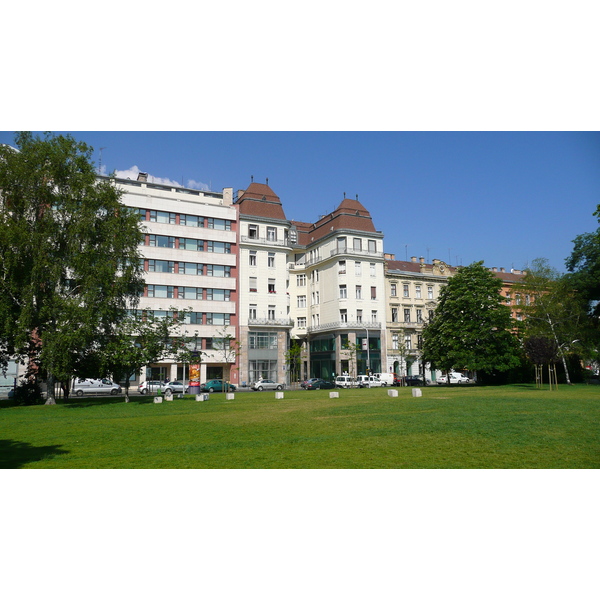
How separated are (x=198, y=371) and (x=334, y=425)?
136ft

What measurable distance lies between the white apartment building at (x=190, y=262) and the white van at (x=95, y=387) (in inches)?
208

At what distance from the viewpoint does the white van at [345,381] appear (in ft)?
182

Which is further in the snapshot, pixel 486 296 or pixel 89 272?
pixel 486 296

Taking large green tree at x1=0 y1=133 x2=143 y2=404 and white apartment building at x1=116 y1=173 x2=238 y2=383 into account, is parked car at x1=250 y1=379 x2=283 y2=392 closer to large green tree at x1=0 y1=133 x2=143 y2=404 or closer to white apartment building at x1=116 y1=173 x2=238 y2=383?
white apartment building at x1=116 y1=173 x2=238 y2=383

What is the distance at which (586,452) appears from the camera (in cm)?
1141

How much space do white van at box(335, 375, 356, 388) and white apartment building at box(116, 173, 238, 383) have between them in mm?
11916

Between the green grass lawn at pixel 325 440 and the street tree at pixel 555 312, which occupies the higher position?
the street tree at pixel 555 312

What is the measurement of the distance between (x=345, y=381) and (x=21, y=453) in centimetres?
4510

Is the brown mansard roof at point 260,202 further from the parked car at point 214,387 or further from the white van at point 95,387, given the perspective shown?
the white van at point 95,387

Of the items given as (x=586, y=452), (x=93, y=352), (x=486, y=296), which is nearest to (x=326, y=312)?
(x=486, y=296)

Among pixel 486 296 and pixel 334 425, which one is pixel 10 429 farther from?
pixel 486 296

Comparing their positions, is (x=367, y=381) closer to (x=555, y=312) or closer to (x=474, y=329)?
(x=474, y=329)

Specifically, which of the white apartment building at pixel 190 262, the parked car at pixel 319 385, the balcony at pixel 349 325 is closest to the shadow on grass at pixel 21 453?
the white apartment building at pixel 190 262

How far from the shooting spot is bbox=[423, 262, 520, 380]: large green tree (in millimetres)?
45750
